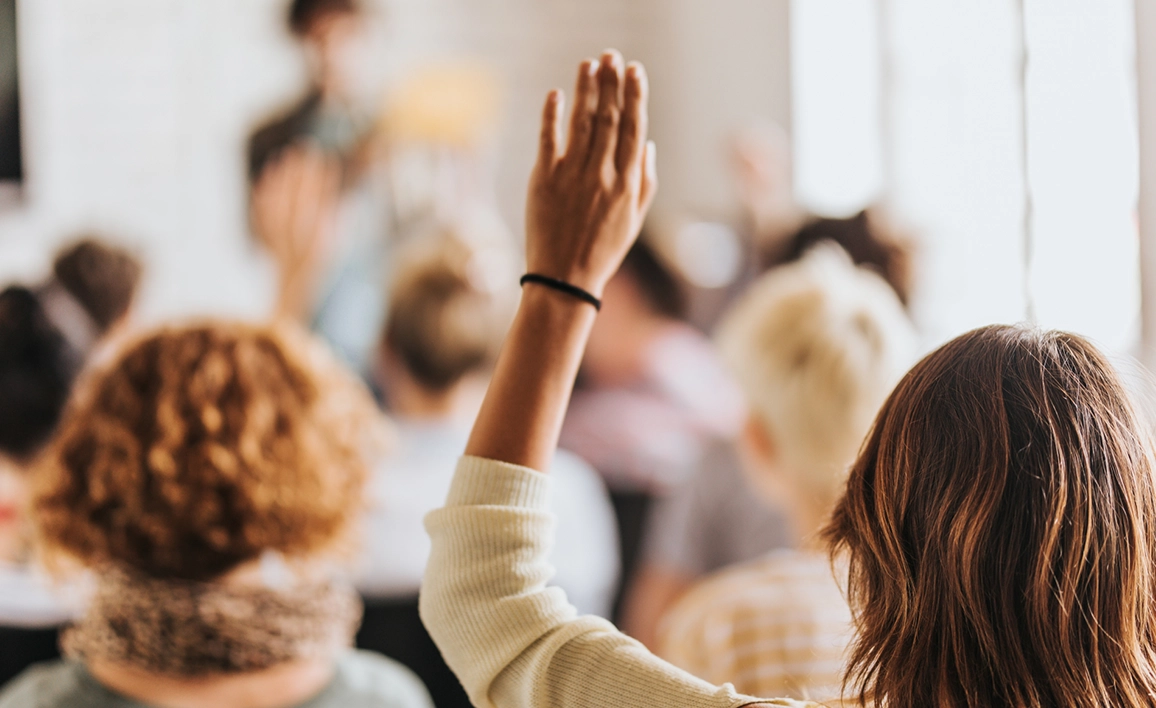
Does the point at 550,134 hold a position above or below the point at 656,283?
above

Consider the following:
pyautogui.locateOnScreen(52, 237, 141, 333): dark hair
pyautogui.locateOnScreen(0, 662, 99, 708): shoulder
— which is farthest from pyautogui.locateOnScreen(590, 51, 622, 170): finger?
pyautogui.locateOnScreen(52, 237, 141, 333): dark hair

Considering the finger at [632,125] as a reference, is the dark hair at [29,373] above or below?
below

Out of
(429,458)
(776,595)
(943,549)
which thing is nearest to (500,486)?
(943,549)

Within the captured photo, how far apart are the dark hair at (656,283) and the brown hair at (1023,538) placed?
110 inches

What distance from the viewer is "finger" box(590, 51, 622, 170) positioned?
2.73ft

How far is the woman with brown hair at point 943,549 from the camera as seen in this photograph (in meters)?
0.65

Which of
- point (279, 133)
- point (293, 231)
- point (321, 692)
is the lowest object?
point (321, 692)

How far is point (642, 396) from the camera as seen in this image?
3400mm

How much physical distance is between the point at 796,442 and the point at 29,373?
4.94ft

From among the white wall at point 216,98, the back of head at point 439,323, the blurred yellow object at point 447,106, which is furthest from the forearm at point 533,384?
the blurred yellow object at point 447,106

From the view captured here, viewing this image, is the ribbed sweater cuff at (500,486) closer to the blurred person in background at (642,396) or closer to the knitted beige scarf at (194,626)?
the knitted beige scarf at (194,626)

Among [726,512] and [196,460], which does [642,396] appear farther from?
[196,460]

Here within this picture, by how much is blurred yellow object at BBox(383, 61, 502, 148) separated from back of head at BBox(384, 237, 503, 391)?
2.98 metres

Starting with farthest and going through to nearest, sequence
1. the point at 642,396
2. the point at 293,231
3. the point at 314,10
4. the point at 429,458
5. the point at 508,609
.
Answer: the point at 314,10
the point at 642,396
the point at 293,231
the point at 429,458
the point at 508,609
